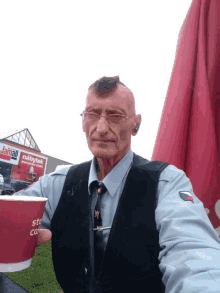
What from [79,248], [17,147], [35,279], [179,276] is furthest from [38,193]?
[17,147]

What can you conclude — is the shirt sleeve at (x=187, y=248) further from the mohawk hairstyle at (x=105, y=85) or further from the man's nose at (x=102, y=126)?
the mohawk hairstyle at (x=105, y=85)

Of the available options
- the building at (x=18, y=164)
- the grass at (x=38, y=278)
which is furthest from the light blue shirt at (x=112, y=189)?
the building at (x=18, y=164)

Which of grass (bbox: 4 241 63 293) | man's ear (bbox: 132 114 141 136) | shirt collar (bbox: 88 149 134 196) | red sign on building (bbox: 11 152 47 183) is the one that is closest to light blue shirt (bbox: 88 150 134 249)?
shirt collar (bbox: 88 149 134 196)

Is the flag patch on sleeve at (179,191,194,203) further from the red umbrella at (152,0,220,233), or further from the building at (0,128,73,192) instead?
the building at (0,128,73,192)

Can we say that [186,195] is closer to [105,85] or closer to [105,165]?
[105,165]

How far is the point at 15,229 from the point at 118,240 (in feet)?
1.29

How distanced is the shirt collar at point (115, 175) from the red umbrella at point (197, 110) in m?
0.31

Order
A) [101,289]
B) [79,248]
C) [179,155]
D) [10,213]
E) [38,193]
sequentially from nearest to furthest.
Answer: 1. [10,213]
2. [101,289]
3. [79,248]
4. [38,193]
5. [179,155]

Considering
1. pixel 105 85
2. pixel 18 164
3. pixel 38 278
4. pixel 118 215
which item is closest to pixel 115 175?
pixel 118 215

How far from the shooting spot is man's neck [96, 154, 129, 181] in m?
0.98

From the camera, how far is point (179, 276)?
19.1 inches

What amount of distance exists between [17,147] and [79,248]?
45.1ft

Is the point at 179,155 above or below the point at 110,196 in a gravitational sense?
above

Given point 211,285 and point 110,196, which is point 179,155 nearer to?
point 110,196
